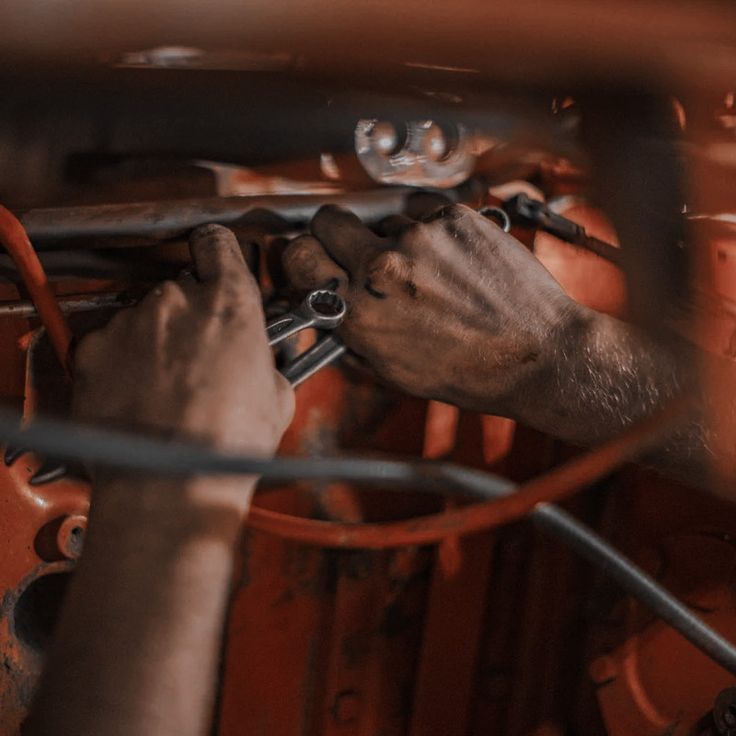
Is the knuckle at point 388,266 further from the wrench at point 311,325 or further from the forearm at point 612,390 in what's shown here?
the forearm at point 612,390

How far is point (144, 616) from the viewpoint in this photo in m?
0.58

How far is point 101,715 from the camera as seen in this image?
1.83ft

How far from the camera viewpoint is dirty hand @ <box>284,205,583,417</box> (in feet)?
2.72

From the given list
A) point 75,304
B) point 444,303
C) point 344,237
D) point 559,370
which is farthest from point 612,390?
point 75,304

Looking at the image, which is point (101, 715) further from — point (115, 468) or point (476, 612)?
point (476, 612)

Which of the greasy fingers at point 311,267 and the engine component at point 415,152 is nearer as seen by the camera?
the greasy fingers at point 311,267

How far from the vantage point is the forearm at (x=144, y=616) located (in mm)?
567

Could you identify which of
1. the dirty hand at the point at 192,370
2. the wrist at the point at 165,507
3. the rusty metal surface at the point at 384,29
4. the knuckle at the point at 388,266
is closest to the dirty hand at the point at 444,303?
the knuckle at the point at 388,266

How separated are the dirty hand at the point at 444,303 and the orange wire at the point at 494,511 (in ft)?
0.65

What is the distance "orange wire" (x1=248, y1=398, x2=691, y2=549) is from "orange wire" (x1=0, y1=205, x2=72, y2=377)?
0.20 meters

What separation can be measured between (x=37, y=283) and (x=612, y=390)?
515 millimetres

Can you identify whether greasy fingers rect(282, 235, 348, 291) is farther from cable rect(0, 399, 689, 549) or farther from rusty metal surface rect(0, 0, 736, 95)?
rusty metal surface rect(0, 0, 736, 95)

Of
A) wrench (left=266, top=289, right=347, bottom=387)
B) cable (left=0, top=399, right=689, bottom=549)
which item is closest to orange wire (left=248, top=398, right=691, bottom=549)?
cable (left=0, top=399, right=689, bottom=549)

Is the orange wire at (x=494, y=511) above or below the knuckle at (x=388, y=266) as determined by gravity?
below
